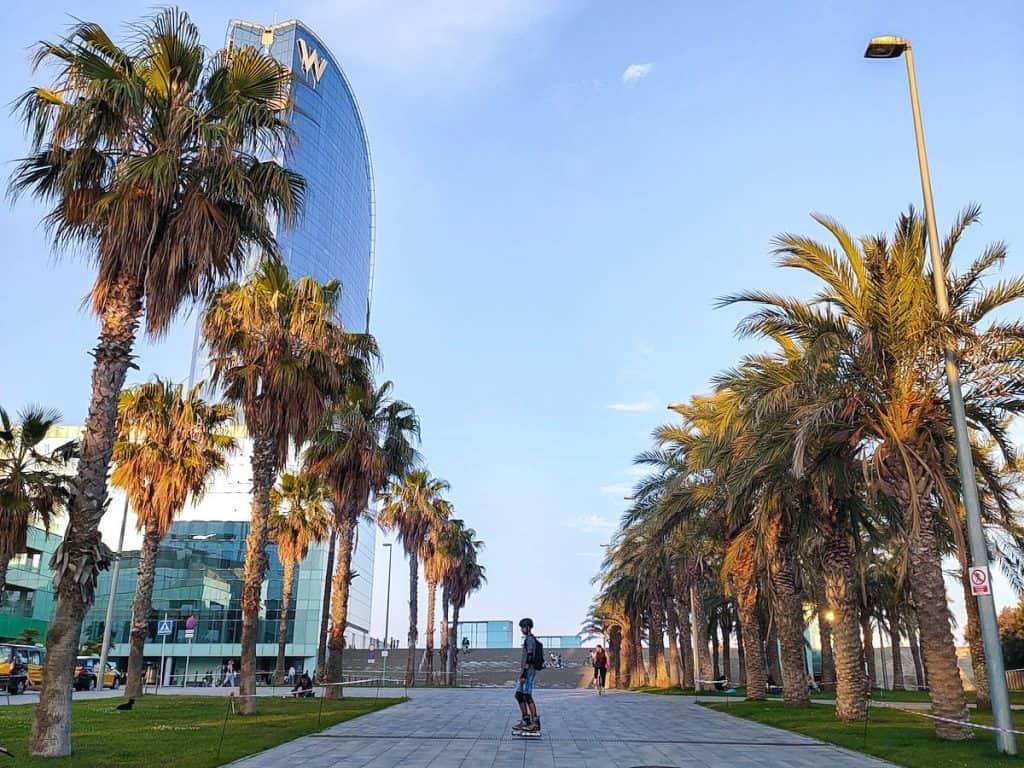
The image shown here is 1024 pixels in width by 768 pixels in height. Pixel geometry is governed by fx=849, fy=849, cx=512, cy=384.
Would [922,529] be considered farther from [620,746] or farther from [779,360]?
[620,746]

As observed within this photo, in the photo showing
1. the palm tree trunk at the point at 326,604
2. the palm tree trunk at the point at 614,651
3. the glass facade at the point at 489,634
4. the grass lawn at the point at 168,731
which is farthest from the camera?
the glass facade at the point at 489,634

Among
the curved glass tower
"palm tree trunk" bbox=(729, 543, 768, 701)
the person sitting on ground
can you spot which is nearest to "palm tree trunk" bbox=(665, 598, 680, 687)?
"palm tree trunk" bbox=(729, 543, 768, 701)

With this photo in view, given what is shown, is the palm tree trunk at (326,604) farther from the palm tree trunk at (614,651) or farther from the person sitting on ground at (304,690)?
the palm tree trunk at (614,651)

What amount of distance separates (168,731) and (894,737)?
12720 mm

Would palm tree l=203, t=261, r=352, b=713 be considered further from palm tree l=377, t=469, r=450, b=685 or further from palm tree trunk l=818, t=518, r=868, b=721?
palm tree l=377, t=469, r=450, b=685

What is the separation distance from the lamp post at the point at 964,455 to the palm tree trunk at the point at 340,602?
20098 mm

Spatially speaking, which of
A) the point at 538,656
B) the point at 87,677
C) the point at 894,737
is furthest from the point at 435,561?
the point at 894,737

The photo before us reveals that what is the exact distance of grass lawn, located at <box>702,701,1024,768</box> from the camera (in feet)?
37.4

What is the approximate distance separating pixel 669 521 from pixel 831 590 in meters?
8.87

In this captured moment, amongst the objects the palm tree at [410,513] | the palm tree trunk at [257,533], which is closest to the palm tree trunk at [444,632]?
the palm tree at [410,513]

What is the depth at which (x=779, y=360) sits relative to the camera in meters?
18.3

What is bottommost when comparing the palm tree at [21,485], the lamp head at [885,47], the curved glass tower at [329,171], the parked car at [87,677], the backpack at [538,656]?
the parked car at [87,677]

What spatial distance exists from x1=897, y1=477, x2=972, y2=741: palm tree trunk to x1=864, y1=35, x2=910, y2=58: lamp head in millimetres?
7313

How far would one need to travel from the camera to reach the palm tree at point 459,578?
194 feet
